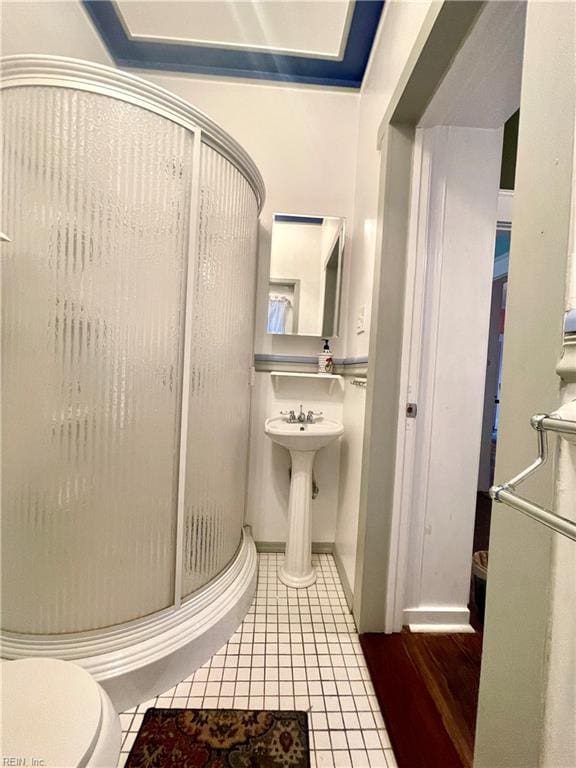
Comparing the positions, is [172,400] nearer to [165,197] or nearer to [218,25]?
[165,197]

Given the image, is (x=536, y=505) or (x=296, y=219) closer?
(x=536, y=505)

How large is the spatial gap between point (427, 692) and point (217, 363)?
135 centimetres

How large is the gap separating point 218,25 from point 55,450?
2012mm

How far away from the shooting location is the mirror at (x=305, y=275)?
5.96 ft

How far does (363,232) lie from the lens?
1.64 m

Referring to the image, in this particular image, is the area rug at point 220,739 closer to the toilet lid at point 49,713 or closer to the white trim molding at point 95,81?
the toilet lid at point 49,713

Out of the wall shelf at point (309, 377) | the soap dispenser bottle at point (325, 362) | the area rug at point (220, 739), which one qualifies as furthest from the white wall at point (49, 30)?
the area rug at point (220, 739)

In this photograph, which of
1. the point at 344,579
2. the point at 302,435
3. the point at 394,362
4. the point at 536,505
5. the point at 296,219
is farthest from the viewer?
the point at 296,219

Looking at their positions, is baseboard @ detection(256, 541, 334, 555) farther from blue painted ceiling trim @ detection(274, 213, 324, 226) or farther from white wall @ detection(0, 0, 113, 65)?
white wall @ detection(0, 0, 113, 65)

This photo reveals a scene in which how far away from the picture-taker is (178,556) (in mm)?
1186

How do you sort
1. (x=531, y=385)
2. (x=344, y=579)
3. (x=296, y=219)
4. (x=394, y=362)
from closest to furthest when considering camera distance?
(x=531, y=385) < (x=394, y=362) < (x=344, y=579) < (x=296, y=219)

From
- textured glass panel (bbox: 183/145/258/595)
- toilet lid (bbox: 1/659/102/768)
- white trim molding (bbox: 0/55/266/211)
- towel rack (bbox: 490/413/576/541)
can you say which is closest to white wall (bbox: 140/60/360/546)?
textured glass panel (bbox: 183/145/258/595)

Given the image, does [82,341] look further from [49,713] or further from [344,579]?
[344,579]

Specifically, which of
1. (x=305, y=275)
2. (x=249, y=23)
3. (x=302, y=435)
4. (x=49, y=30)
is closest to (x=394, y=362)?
(x=302, y=435)
